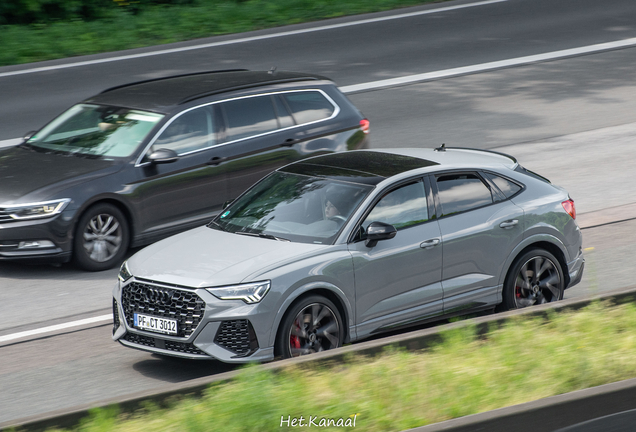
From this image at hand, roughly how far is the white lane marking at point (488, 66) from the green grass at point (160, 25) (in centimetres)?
573

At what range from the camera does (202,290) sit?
263 inches

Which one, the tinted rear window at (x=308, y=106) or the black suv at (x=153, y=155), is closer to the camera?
the black suv at (x=153, y=155)

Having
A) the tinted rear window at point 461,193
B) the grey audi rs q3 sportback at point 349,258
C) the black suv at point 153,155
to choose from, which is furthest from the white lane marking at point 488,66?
the tinted rear window at point 461,193

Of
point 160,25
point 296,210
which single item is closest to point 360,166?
point 296,210

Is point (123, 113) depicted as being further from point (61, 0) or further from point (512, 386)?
point (61, 0)

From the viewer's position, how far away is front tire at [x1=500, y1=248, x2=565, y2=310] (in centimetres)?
813

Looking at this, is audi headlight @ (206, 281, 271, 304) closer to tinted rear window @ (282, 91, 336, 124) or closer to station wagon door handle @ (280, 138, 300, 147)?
station wagon door handle @ (280, 138, 300, 147)

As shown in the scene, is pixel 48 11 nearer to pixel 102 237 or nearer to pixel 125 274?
pixel 102 237

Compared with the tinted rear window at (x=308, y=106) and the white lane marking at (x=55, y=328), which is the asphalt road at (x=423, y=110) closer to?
the white lane marking at (x=55, y=328)

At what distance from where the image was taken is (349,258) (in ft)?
23.5

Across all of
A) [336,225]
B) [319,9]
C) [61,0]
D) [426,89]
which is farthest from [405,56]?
[336,225]

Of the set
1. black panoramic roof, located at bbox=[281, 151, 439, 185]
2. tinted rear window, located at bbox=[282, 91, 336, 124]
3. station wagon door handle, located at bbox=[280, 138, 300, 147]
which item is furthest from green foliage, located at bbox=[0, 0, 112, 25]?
black panoramic roof, located at bbox=[281, 151, 439, 185]

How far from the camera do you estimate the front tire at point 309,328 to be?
6.82 meters

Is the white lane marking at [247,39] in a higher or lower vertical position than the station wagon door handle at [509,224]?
higher
